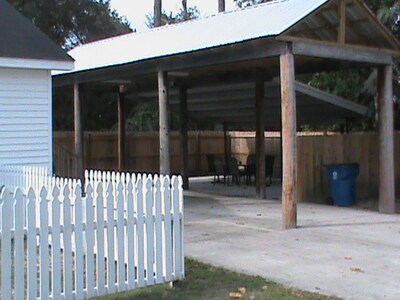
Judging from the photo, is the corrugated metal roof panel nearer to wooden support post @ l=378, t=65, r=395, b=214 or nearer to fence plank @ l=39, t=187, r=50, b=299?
wooden support post @ l=378, t=65, r=395, b=214

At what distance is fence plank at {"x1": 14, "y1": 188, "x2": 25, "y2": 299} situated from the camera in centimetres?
556

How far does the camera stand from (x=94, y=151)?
2423 cm

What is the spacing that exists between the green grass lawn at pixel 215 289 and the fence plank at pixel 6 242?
4.13ft

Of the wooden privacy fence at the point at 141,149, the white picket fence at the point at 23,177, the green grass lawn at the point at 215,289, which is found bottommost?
the green grass lawn at the point at 215,289

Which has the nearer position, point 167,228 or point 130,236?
point 130,236

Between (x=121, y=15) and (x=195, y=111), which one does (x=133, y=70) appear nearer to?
(x=195, y=111)

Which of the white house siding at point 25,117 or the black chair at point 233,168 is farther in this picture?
the black chair at point 233,168

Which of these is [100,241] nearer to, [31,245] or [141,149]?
[31,245]

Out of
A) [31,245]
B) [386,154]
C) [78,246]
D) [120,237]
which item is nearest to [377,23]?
[386,154]

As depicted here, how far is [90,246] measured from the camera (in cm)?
618

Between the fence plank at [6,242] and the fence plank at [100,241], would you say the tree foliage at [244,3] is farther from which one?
the fence plank at [6,242]

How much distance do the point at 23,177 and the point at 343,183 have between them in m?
7.87

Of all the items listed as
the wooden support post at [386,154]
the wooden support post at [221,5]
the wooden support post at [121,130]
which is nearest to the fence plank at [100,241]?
the wooden support post at [386,154]

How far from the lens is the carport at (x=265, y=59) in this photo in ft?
37.7
